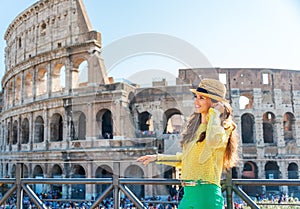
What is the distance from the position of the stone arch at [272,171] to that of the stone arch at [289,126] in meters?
2.02

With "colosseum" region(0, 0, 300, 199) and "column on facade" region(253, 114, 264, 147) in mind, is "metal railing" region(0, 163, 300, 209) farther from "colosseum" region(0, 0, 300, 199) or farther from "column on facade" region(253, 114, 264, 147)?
"column on facade" region(253, 114, 264, 147)

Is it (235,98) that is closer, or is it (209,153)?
(209,153)

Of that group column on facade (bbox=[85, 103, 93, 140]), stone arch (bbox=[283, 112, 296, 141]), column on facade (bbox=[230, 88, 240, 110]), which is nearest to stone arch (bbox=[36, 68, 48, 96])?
column on facade (bbox=[85, 103, 93, 140])

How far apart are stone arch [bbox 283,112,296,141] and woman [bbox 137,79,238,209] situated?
17.9 m

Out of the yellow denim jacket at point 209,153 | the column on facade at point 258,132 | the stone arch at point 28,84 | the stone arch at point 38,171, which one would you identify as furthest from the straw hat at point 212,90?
the stone arch at point 28,84

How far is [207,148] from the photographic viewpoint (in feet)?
5.79

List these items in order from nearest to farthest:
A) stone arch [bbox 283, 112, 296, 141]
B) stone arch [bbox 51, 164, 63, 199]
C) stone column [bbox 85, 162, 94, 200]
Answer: stone column [bbox 85, 162, 94, 200] < stone arch [bbox 51, 164, 63, 199] < stone arch [bbox 283, 112, 296, 141]

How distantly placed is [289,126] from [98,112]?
13185 millimetres

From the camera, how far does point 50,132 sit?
16.5 m

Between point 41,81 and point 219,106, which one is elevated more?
point 41,81

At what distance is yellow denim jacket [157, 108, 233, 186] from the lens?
174cm

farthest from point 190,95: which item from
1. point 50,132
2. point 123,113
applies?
point 50,132

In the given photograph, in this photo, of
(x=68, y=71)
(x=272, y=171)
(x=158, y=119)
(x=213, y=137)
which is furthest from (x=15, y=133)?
(x=213, y=137)

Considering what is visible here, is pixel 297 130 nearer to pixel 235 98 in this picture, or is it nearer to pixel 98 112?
pixel 235 98
